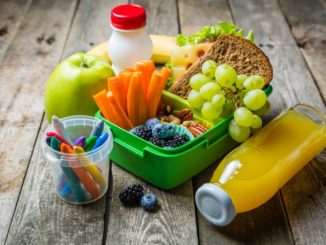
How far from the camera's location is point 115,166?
1152 mm

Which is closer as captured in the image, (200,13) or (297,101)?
(297,101)

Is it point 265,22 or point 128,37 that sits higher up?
point 128,37

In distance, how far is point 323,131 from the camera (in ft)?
3.74

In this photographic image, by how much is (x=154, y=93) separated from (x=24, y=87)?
0.47 metres

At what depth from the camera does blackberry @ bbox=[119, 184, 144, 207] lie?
40.6 inches

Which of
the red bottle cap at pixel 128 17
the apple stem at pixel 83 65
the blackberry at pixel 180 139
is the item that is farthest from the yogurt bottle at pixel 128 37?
the blackberry at pixel 180 139

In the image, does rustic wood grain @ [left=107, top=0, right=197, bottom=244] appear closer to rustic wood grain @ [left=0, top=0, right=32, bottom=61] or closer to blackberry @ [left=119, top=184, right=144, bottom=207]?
blackberry @ [left=119, top=184, right=144, bottom=207]

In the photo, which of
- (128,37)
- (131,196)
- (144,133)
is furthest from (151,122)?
(128,37)

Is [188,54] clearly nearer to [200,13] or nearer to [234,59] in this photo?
[234,59]

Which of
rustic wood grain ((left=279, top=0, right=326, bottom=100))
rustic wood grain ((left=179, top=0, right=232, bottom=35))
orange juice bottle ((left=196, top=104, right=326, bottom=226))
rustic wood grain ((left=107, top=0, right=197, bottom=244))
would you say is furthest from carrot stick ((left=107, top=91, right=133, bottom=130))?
rustic wood grain ((left=179, top=0, right=232, bottom=35))

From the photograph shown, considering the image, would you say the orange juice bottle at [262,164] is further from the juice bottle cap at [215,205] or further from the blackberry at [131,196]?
the blackberry at [131,196]

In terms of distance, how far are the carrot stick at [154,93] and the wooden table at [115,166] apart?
156 millimetres

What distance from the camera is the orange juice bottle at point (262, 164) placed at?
→ 95cm

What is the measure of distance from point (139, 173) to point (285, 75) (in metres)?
0.65
